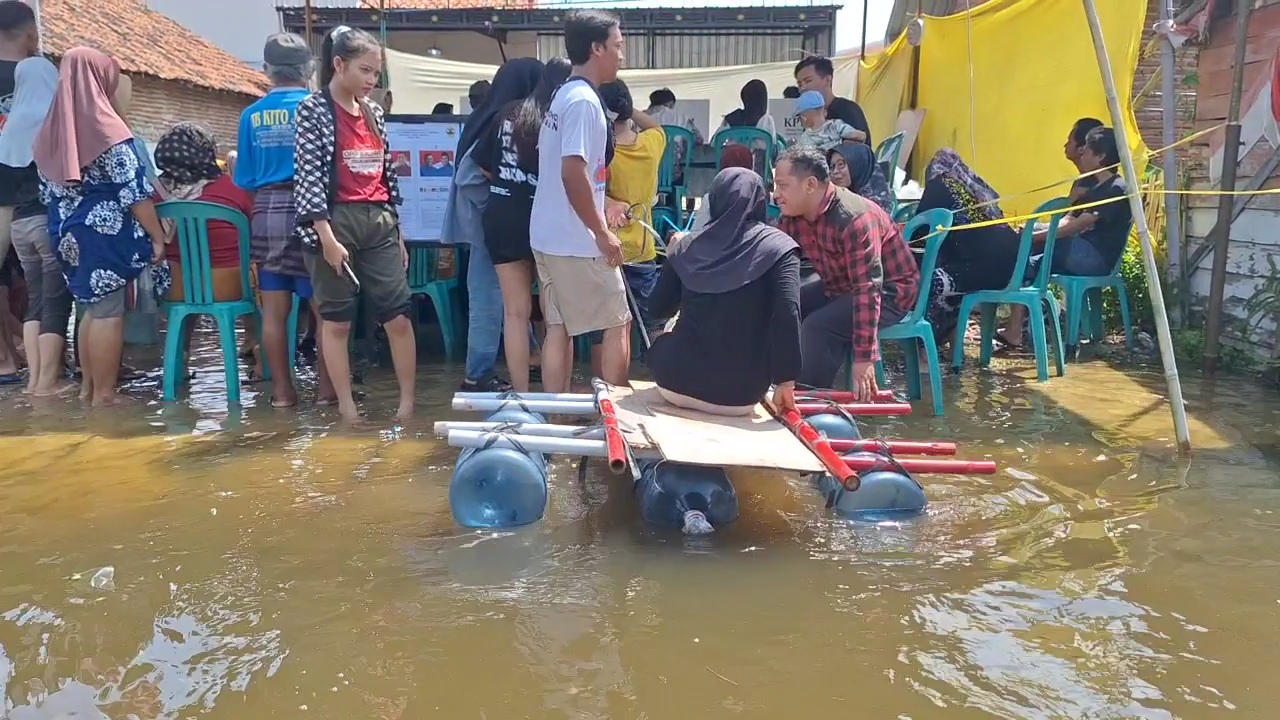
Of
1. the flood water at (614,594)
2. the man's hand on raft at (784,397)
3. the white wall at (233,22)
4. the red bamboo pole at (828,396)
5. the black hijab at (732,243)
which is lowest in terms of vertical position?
the flood water at (614,594)

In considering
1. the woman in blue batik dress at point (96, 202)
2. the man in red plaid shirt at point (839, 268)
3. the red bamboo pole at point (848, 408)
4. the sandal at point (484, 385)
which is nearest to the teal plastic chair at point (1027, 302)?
the man in red plaid shirt at point (839, 268)

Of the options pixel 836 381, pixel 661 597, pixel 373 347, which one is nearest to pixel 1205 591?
pixel 661 597

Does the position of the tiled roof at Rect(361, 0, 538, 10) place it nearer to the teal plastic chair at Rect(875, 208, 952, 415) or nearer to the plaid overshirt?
the teal plastic chair at Rect(875, 208, 952, 415)

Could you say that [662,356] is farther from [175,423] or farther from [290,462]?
[175,423]

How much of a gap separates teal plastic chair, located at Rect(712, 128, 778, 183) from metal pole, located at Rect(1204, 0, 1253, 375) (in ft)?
10.3

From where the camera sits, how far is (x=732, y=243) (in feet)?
12.3

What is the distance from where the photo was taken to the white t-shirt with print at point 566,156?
4.12 m

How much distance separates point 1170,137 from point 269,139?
19.1ft

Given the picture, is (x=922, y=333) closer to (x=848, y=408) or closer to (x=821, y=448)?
(x=848, y=408)

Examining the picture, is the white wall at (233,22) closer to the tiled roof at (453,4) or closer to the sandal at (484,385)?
the tiled roof at (453,4)

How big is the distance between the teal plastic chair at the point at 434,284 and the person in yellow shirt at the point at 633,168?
1.61 meters

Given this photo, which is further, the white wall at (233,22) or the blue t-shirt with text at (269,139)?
the white wall at (233,22)

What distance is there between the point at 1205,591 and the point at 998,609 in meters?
0.70

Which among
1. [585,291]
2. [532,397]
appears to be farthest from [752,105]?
[532,397]
